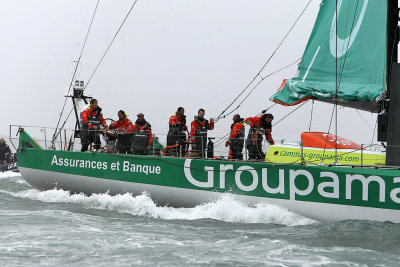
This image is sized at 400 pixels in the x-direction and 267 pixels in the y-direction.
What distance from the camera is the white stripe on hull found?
7137 mm

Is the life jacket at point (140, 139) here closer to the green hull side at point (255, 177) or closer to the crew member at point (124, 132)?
the crew member at point (124, 132)

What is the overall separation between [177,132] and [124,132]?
102 cm

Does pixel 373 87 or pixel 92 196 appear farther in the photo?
pixel 92 196

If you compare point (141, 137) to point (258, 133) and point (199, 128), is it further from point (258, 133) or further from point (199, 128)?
point (258, 133)

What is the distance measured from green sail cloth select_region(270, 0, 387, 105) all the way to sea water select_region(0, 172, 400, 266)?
6.90 feet

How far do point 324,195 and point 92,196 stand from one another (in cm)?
466

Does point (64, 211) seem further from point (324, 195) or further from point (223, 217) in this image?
point (324, 195)

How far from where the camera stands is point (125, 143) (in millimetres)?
10055

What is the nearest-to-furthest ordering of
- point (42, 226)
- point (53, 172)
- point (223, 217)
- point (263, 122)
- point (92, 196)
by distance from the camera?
point (42, 226), point (223, 217), point (263, 122), point (92, 196), point (53, 172)

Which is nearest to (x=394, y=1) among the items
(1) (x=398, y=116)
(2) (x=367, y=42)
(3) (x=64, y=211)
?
(2) (x=367, y=42)

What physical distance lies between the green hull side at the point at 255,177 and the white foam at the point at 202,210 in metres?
0.22

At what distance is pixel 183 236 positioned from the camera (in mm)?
6410

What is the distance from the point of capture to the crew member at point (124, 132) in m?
10.0

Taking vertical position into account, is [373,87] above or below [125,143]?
above
